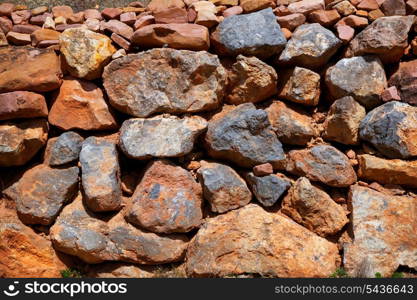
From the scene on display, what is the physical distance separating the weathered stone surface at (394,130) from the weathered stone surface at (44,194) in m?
2.83

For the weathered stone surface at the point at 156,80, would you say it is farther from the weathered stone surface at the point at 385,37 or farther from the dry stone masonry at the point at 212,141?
the weathered stone surface at the point at 385,37

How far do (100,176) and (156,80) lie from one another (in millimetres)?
1048

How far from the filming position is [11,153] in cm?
439

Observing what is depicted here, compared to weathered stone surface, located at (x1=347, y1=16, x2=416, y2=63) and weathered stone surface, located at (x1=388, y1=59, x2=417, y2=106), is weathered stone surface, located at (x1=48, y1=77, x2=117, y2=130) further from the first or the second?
weathered stone surface, located at (x1=388, y1=59, x2=417, y2=106)

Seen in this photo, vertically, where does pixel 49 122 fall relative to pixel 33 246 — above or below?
above

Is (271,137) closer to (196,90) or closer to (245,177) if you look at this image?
(245,177)

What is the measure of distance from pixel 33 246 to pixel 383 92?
11.8ft

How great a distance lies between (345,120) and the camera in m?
4.50

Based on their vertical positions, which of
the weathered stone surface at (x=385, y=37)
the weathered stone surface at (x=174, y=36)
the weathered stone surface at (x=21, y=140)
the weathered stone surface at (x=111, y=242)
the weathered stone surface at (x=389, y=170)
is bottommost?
the weathered stone surface at (x=111, y=242)

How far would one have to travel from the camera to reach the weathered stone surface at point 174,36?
4.59 m

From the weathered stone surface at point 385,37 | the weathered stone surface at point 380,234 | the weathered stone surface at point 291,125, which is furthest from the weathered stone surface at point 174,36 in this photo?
the weathered stone surface at point 380,234

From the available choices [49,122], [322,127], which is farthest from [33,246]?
[322,127]

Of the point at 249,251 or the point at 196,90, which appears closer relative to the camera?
the point at 249,251

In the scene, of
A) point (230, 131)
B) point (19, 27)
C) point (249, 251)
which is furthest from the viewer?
point (19, 27)
